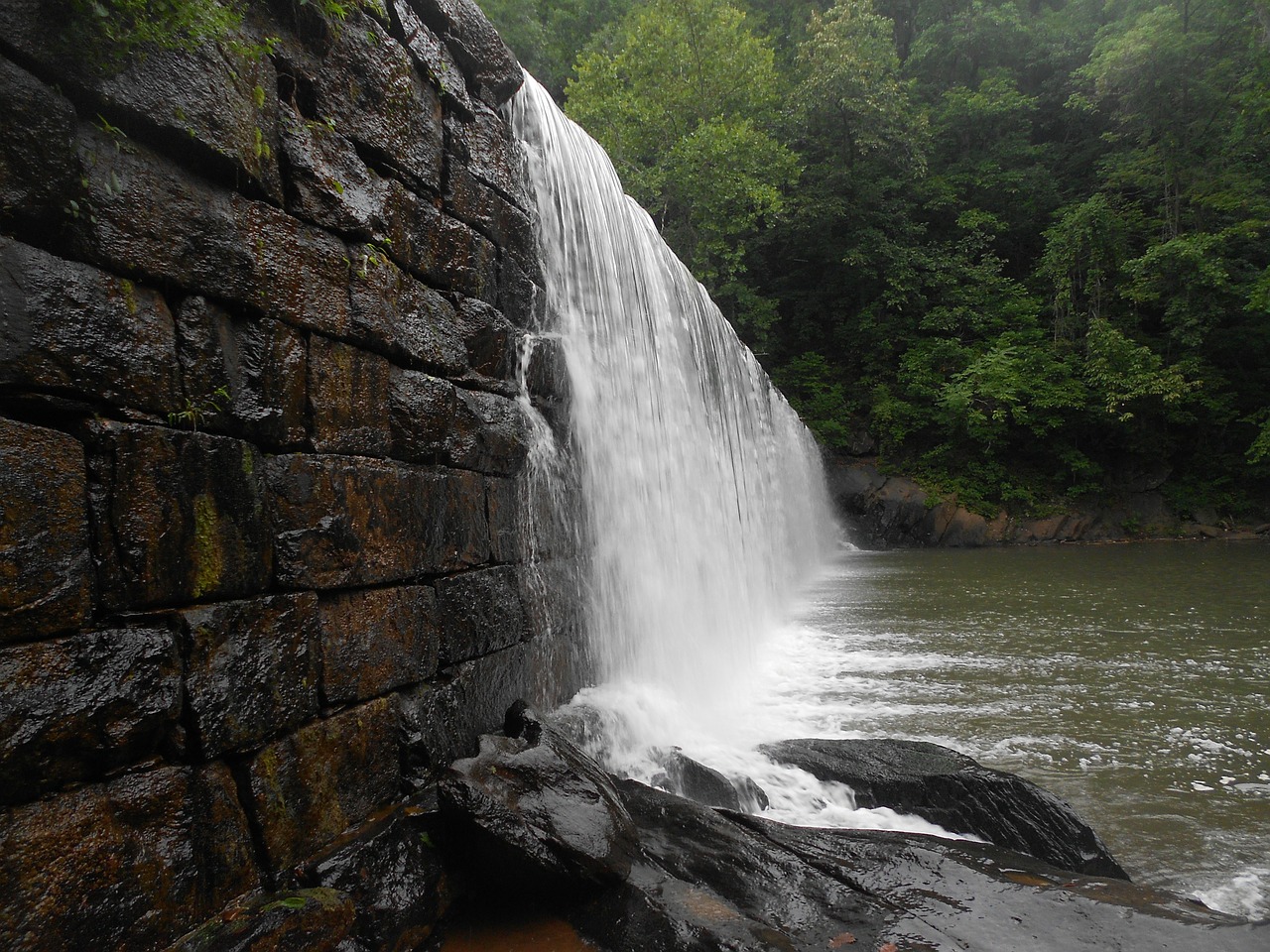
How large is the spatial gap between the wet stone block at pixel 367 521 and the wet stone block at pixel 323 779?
20.6 inches

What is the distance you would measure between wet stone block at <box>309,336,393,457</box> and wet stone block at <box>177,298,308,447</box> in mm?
64

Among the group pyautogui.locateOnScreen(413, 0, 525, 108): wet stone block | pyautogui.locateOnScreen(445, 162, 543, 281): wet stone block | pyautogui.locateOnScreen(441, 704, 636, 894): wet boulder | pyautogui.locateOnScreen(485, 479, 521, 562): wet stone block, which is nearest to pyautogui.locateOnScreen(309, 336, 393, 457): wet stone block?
pyautogui.locateOnScreen(485, 479, 521, 562): wet stone block

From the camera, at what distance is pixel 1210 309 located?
63.8ft

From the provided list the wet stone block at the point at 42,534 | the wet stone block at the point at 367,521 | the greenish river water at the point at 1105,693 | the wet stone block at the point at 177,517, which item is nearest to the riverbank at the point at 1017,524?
the greenish river water at the point at 1105,693

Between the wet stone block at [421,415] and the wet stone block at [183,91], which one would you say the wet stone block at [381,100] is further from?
the wet stone block at [421,415]

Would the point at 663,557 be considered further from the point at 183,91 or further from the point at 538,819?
the point at 183,91

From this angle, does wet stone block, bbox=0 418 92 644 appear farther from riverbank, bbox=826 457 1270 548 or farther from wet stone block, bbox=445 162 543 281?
riverbank, bbox=826 457 1270 548

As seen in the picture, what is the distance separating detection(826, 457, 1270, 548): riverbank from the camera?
66.2 ft

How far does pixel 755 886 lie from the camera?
2715 mm

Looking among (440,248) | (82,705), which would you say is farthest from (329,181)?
(82,705)

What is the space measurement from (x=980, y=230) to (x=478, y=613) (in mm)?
26320

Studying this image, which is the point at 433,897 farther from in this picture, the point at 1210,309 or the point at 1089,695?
the point at 1210,309

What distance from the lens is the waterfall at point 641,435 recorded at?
5188 mm

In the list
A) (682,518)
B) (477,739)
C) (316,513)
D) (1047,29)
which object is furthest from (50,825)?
(1047,29)
